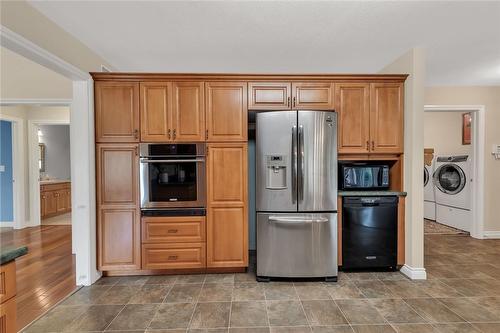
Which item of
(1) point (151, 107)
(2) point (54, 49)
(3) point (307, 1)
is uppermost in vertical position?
(3) point (307, 1)

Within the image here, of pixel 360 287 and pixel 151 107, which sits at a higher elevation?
pixel 151 107

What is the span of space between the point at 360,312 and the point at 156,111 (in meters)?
2.80

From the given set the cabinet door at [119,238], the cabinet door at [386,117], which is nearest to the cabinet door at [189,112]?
the cabinet door at [119,238]

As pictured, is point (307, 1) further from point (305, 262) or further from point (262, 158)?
point (305, 262)

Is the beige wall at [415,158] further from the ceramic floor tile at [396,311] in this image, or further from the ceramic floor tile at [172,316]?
the ceramic floor tile at [172,316]

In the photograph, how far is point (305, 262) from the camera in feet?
8.80

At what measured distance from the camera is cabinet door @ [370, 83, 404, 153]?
289 cm

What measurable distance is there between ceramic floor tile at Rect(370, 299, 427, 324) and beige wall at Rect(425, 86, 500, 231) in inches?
128

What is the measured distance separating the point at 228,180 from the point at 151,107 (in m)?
1.18

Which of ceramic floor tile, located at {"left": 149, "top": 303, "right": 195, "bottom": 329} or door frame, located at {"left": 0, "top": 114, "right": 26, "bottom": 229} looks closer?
ceramic floor tile, located at {"left": 149, "top": 303, "right": 195, "bottom": 329}

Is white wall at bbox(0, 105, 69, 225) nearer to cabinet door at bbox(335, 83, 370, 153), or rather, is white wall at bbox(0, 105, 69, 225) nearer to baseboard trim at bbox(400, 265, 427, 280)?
cabinet door at bbox(335, 83, 370, 153)

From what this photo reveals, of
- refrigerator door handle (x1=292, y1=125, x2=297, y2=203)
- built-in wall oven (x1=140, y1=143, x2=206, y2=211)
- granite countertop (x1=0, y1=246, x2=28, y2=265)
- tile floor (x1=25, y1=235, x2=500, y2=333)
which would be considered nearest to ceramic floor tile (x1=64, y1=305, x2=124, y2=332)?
tile floor (x1=25, y1=235, x2=500, y2=333)

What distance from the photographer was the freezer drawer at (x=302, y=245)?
2.68 metres

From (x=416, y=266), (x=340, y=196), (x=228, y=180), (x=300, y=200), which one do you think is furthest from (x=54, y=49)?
(x=416, y=266)
